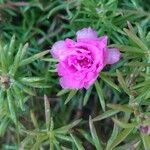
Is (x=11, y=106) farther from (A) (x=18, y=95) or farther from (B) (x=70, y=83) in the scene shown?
(B) (x=70, y=83)

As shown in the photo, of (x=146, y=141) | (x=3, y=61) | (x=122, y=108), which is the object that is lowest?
(x=146, y=141)

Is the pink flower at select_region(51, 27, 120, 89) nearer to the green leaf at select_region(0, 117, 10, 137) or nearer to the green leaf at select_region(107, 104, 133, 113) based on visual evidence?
the green leaf at select_region(107, 104, 133, 113)

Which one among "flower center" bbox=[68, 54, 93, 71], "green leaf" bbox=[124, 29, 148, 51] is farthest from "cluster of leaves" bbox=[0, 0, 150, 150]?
"flower center" bbox=[68, 54, 93, 71]

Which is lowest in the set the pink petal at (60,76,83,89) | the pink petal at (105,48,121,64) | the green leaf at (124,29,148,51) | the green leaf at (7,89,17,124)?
the green leaf at (7,89,17,124)

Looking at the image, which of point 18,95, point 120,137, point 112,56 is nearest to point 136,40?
point 112,56

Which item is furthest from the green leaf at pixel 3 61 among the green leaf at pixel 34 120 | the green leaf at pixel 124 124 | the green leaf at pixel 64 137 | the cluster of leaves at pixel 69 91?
the green leaf at pixel 124 124

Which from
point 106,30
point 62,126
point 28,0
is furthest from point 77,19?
point 62,126

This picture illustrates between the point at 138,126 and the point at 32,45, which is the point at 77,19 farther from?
the point at 138,126
